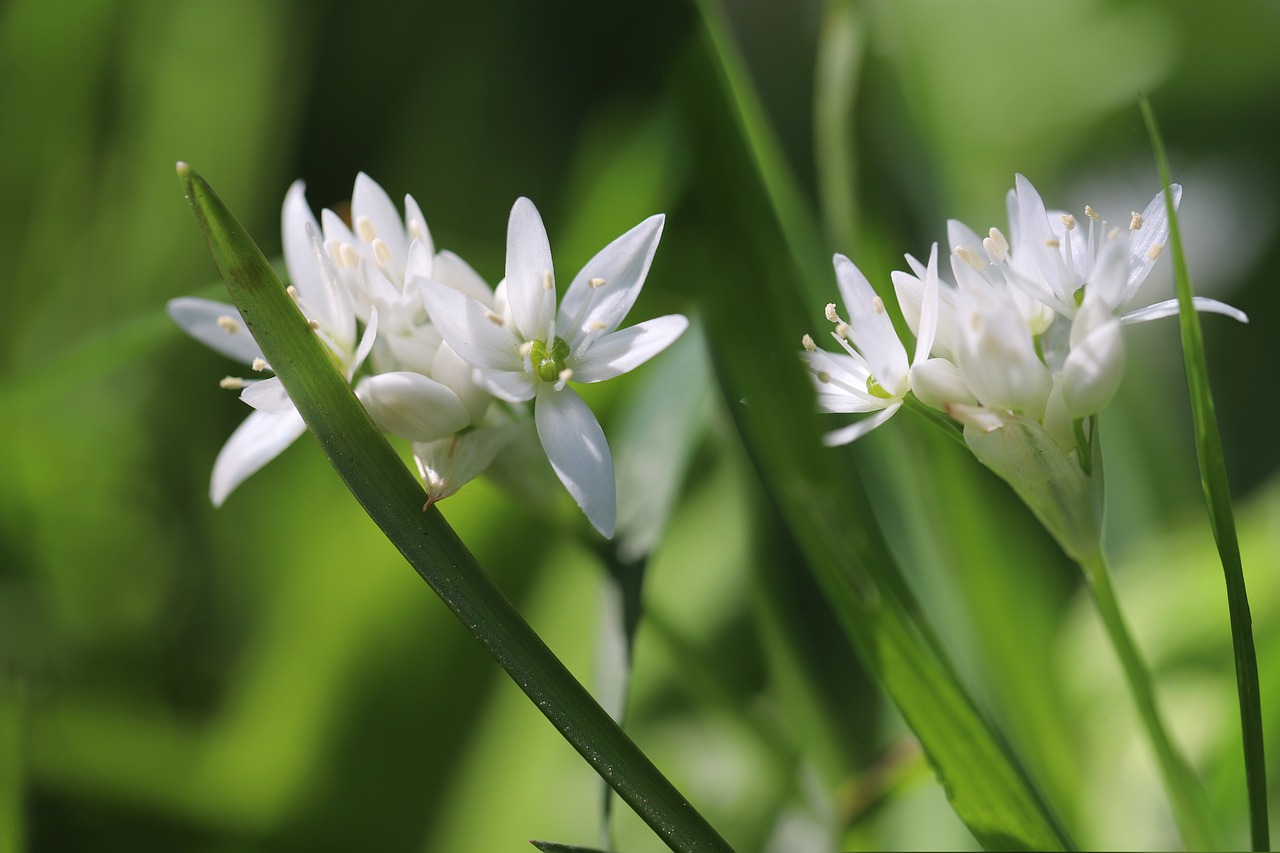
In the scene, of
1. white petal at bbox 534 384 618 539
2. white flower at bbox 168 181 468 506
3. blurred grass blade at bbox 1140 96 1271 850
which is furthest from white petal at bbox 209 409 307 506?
blurred grass blade at bbox 1140 96 1271 850

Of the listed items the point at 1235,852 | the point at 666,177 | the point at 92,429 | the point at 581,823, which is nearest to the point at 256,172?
the point at 92,429

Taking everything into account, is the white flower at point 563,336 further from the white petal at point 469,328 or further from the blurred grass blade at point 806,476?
the blurred grass blade at point 806,476

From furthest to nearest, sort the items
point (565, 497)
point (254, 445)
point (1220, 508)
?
point (565, 497) < point (254, 445) < point (1220, 508)

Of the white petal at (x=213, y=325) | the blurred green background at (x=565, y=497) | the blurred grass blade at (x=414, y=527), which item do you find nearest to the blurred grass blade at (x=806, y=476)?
the blurred green background at (x=565, y=497)

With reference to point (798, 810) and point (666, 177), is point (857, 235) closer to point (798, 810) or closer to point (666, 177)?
point (666, 177)

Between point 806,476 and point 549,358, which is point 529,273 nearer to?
point 549,358

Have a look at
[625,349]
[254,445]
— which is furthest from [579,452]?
[254,445]

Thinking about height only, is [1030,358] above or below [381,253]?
below
